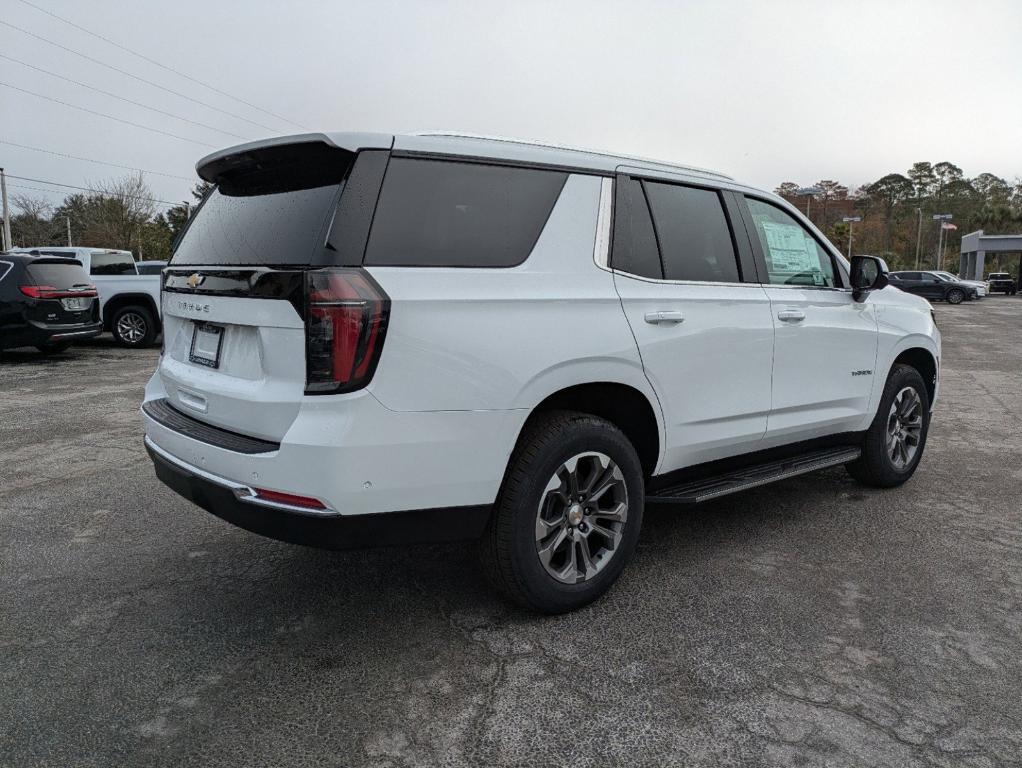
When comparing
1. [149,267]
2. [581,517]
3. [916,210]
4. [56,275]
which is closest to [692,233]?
[581,517]

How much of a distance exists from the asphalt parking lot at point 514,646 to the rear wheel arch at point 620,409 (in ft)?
1.99

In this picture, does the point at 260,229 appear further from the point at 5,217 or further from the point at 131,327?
the point at 5,217

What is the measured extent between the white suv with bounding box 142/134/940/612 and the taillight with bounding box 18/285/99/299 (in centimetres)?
922

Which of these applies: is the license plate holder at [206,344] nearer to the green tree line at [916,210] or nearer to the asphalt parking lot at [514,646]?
the asphalt parking lot at [514,646]

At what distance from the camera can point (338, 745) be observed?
2.27 meters

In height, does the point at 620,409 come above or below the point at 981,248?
below

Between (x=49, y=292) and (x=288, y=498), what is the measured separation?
1065 centimetres

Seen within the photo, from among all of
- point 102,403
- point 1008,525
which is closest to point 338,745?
point 1008,525

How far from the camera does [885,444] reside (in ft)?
15.7

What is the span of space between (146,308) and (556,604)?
43.6 ft

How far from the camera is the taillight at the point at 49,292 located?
11.0 meters

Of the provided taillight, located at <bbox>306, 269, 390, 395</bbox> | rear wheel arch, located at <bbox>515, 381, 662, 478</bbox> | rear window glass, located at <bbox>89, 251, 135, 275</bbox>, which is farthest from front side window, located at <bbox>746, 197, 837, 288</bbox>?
rear window glass, located at <bbox>89, 251, 135, 275</bbox>

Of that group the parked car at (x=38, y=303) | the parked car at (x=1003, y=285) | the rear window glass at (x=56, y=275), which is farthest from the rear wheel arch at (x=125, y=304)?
the parked car at (x=1003, y=285)

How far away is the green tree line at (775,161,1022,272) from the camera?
79562mm
